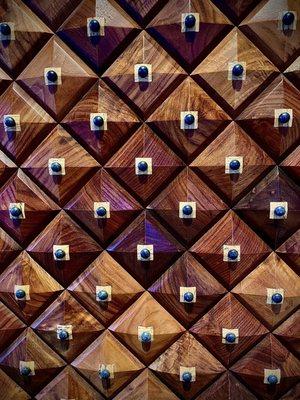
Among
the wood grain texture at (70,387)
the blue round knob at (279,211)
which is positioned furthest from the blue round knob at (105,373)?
the blue round knob at (279,211)

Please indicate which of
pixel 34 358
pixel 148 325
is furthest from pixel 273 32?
pixel 34 358

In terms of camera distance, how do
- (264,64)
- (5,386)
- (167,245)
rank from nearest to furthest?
(264,64)
(167,245)
(5,386)

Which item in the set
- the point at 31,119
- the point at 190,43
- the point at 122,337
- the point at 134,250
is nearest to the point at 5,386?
the point at 122,337

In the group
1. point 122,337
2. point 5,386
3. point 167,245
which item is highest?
point 167,245

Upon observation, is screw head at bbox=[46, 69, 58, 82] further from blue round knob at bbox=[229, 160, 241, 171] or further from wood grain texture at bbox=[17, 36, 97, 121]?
blue round knob at bbox=[229, 160, 241, 171]

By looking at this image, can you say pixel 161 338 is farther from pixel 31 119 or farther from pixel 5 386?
pixel 31 119

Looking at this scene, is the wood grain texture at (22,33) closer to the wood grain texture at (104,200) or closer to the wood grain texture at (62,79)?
the wood grain texture at (62,79)
